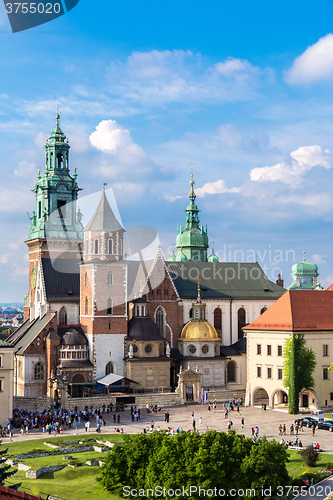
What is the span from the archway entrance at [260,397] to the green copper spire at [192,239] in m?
39.9

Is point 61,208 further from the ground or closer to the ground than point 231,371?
further from the ground

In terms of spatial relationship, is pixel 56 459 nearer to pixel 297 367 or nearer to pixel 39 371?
pixel 39 371

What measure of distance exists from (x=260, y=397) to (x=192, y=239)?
42310 mm

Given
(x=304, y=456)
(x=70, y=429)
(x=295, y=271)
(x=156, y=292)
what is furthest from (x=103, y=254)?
(x=295, y=271)

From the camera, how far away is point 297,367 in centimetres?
6309

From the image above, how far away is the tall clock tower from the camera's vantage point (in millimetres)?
81938

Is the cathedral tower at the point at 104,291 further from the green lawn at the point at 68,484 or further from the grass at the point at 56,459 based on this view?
the green lawn at the point at 68,484

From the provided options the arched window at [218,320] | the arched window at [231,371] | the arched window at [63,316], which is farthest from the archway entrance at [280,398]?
the arched window at [63,316]

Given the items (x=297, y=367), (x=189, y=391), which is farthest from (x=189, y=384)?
(x=297, y=367)

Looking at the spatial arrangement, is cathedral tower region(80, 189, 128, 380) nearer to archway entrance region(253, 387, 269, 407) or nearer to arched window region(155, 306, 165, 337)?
arched window region(155, 306, 165, 337)

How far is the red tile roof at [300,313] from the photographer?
6550 cm

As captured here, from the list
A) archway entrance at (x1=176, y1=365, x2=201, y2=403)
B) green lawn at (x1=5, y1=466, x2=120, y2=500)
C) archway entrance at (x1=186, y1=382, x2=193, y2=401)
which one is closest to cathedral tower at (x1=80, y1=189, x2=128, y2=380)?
archway entrance at (x1=176, y1=365, x2=201, y2=403)

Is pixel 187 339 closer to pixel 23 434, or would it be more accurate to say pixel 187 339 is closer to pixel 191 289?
pixel 191 289

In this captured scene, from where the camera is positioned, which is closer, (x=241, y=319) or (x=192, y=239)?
(x=241, y=319)
